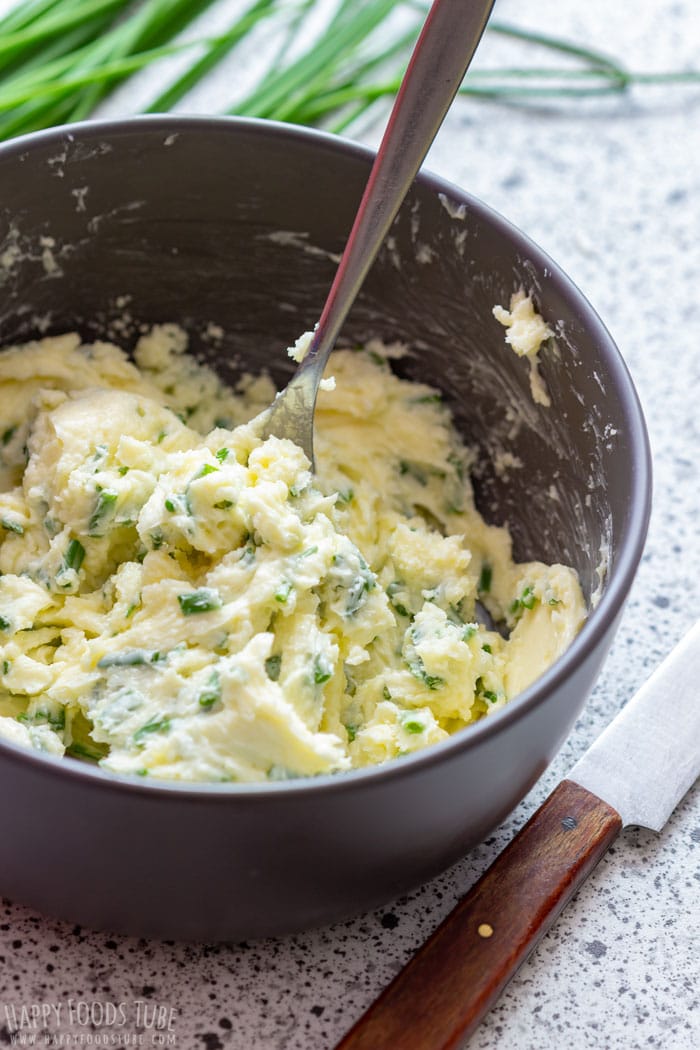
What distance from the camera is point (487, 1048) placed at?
1.24 meters

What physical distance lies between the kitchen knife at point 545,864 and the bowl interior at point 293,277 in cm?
20

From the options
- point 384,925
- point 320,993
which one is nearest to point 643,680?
point 384,925

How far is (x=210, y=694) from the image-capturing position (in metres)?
1.18

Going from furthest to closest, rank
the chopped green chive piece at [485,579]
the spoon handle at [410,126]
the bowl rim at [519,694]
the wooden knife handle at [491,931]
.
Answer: the chopped green chive piece at [485,579]
the spoon handle at [410,126]
the wooden knife handle at [491,931]
the bowl rim at [519,694]

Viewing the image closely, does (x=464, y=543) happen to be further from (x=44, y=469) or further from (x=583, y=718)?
(x=44, y=469)

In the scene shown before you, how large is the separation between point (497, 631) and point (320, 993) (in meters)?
0.52

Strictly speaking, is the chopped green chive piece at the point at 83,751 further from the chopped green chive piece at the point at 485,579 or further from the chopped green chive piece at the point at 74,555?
the chopped green chive piece at the point at 485,579

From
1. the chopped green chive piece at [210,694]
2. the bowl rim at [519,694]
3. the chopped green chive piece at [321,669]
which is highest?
the bowl rim at [519,694]

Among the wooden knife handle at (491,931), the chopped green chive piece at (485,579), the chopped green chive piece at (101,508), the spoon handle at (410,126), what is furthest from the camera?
the chopped green chive piece at (485,579)

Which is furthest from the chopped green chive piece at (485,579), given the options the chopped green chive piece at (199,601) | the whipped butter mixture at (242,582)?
the chopped green chive piece at (199,601)

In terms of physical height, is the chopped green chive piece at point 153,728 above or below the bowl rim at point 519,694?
below

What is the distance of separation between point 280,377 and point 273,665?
59 centimetres

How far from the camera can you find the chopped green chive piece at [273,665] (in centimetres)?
127

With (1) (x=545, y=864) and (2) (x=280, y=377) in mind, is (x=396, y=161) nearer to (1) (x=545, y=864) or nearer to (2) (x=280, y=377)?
(2) (x=280, y=377)
